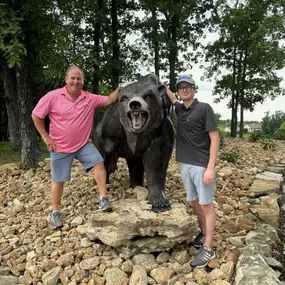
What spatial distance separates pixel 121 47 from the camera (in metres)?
12.1

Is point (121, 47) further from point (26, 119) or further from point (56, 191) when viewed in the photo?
point (56, 191)

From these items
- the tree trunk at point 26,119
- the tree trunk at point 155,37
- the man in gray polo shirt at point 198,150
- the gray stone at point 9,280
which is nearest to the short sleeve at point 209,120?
the man in gray polo shirt at point 198,150

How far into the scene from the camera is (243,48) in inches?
592

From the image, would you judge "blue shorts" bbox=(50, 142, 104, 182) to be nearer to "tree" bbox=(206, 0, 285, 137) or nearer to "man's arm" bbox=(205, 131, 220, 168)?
"man's arm" bbox=(205, 131, 220, 168)

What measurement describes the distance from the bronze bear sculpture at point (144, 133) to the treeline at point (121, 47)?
214cm

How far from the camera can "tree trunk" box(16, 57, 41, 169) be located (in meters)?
5.80

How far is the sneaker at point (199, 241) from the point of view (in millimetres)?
2838

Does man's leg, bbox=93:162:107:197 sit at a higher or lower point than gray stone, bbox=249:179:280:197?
higher

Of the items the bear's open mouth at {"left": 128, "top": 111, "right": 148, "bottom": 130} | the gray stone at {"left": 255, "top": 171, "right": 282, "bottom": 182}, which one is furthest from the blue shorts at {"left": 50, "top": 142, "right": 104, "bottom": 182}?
the gray stone at {"left": 255, "top": 171, "right": 282, "bottom": 182}

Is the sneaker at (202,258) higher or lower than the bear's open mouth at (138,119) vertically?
lower

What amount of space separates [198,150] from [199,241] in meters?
0.90

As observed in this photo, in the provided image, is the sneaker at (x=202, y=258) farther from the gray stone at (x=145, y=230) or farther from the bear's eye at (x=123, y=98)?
the bear's eye at (x=123, y=98)

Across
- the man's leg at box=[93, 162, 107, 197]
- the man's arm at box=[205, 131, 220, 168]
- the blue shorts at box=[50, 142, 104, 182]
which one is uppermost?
the man's arm at box=[205, 131, 220, 168]

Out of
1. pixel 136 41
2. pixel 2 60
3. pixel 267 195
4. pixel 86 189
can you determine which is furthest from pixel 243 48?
pixel 86 189
